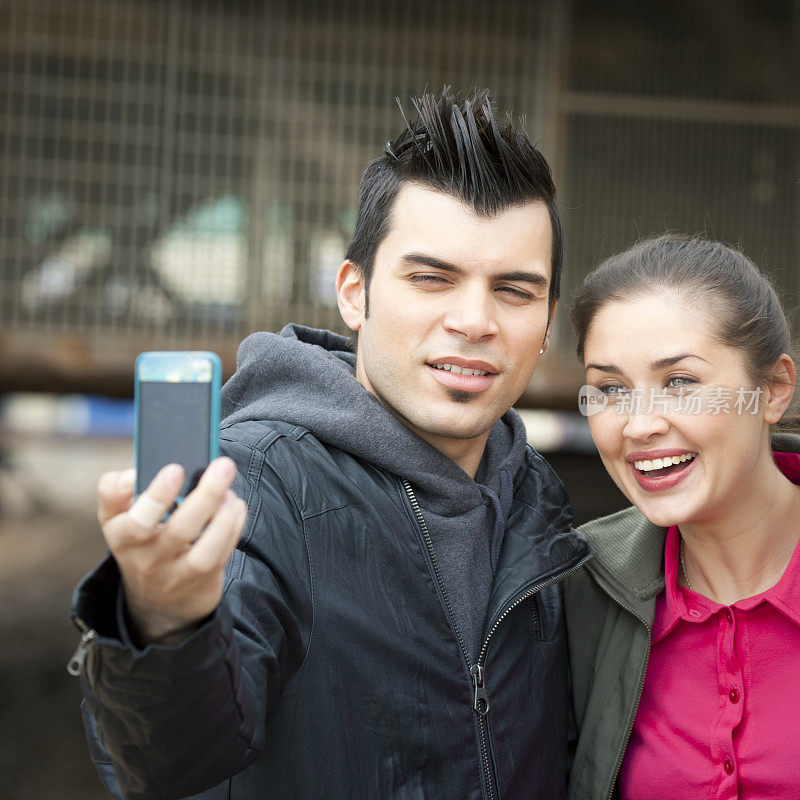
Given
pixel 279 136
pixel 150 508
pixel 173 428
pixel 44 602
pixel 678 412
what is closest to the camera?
pixel 150 508

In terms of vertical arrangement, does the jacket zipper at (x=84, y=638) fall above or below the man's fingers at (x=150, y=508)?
below

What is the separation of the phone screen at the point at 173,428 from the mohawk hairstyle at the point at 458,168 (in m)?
0.79

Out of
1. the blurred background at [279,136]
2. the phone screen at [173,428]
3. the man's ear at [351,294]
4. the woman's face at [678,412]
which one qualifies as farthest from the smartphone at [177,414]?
the blurred background at [279,136]

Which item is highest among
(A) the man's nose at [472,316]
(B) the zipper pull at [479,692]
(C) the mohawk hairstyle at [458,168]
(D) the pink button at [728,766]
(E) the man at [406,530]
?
(C) the mohawk hairstyle at [458,168]

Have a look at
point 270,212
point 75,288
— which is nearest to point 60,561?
point 75,288

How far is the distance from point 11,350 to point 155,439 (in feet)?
9.80

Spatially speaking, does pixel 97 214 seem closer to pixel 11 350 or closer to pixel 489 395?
pixel 11 350

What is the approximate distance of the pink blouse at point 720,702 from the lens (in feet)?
5.48

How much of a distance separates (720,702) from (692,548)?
295mm

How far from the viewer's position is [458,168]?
177 centimetres

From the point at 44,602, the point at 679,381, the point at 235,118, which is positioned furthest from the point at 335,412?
the point at 44,602

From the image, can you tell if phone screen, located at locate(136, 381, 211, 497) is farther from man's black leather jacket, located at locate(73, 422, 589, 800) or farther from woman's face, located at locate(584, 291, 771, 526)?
woman's face, located at locate(584, 291, 771, 526)

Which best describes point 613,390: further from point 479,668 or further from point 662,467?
point 479,668

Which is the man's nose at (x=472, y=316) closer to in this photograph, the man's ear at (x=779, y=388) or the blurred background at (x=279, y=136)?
the man's ear at (x=779, y=388)
